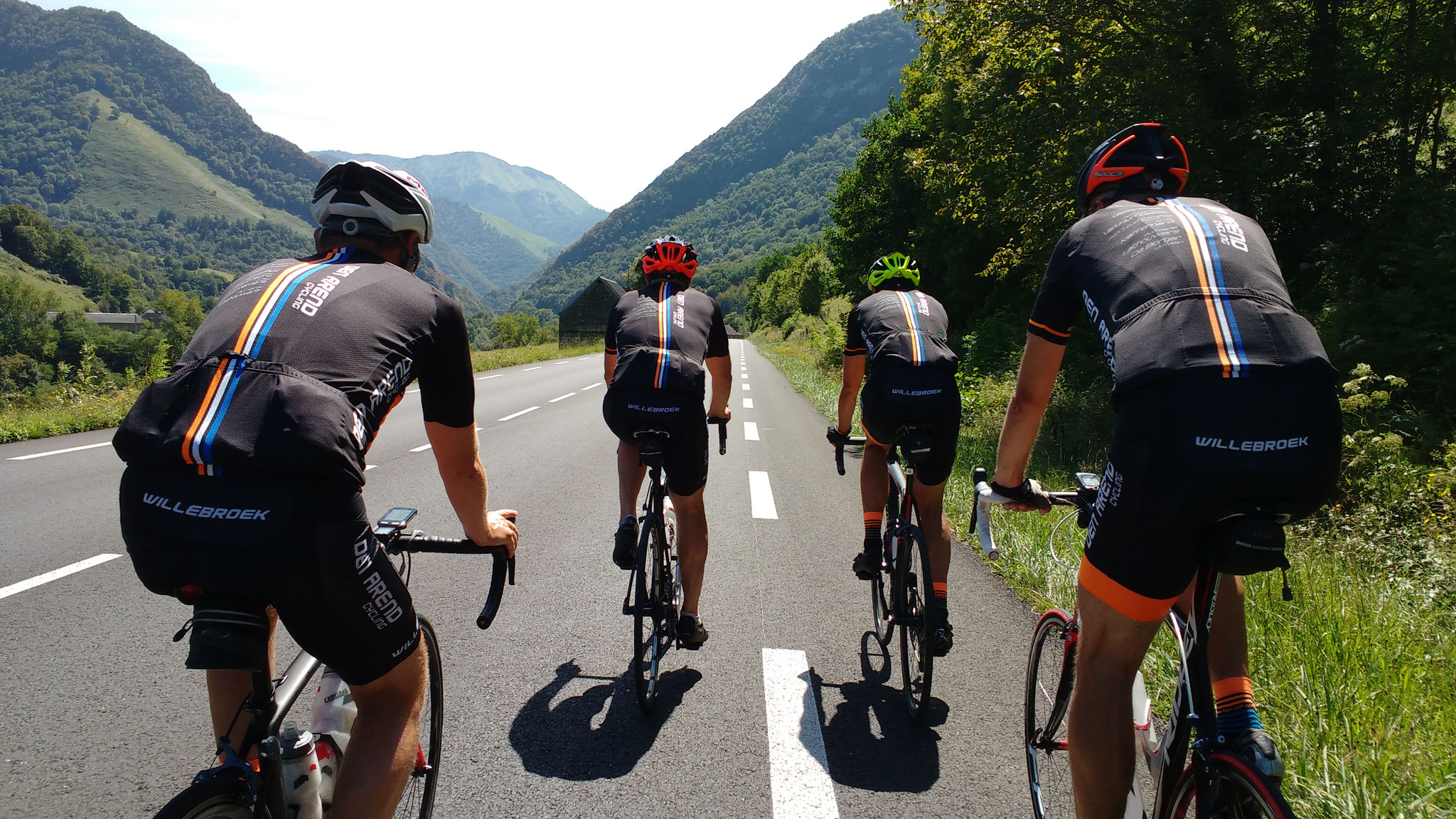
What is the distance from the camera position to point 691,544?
3762mm

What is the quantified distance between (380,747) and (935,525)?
2747 mm

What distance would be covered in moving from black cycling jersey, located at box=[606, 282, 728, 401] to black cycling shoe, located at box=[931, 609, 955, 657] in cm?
149

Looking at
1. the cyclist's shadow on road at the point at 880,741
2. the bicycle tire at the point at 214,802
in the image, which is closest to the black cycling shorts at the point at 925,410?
the cyclist's shadow on road at the point at 880,741

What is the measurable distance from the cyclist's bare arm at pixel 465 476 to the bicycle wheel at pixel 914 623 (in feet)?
6.80

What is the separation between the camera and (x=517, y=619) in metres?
4.28

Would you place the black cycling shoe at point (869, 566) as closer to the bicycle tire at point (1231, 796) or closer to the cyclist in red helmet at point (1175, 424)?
the cyclist in red helmet at point (1175, 424)

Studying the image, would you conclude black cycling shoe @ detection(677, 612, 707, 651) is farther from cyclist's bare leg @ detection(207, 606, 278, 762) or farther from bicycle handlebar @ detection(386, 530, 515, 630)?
cyclist's bare leg @ detection(207, 606, 278, 762)

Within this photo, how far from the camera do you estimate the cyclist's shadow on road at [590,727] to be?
2.85m

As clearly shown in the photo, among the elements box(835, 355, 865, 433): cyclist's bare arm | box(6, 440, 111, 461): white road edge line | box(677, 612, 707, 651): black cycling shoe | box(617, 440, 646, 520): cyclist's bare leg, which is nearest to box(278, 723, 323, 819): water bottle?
box(677, 612, 707, 651): black cycling shoe

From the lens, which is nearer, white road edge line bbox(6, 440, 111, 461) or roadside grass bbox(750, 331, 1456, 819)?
roadside grass bbox(750, 331, 1456, 819)

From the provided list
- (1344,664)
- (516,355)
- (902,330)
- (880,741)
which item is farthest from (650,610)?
(516,355)

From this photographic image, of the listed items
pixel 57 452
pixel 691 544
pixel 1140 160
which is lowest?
pixel 57 452

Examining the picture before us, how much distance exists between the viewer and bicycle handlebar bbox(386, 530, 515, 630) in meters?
1.87

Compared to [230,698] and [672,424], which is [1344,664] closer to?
[672,424]
